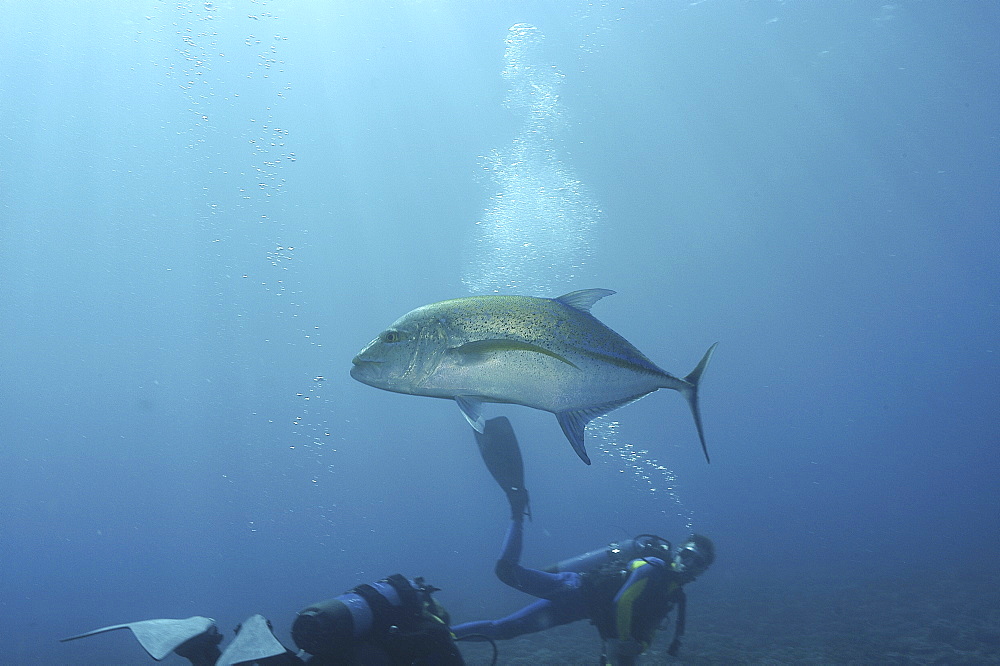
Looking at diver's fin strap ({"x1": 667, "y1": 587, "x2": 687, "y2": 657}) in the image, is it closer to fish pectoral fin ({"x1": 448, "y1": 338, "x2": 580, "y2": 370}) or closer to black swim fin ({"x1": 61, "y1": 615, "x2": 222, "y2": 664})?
black swim fin ({"x1": 61, "y1": 615, "x2": 222, "y2": 664})

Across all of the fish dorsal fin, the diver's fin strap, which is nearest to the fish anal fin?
the fish dorsal fin

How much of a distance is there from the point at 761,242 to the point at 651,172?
2058 cm

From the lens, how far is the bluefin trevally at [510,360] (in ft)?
4.73

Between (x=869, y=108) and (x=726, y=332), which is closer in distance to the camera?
(x=869, y=108)

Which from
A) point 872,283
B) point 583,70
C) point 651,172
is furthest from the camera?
point 872,283

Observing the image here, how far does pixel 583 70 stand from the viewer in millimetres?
30938

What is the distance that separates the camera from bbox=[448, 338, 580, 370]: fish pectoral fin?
1.43 metres

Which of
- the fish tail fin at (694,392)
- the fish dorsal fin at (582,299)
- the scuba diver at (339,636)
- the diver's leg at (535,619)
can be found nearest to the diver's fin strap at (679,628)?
the diver's leg at (535,619)

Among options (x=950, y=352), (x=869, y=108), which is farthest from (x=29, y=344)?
(x=950, y=352)

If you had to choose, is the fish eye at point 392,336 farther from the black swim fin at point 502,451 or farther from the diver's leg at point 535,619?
the diver's leg at point 535,619

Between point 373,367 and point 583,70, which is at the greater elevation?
point 583,70

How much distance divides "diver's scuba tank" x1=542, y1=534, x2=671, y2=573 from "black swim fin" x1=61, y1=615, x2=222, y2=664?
168 inches

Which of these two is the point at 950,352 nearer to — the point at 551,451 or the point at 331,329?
the point at 551,451

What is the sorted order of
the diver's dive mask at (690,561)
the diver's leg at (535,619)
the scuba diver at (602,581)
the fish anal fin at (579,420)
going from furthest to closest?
the diver's leg at (535,619) < the diver's dive mask at (690,561) < the scuba diver at (602,581) < the fish anal fin at (579,420)
